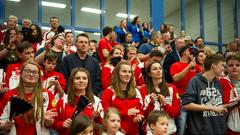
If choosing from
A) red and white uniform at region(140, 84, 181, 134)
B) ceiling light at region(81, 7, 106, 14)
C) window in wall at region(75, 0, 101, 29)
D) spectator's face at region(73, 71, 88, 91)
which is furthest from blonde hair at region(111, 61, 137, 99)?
ceiling light at region(81, 7, 106, 14)

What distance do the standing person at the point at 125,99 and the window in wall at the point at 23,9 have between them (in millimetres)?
7186

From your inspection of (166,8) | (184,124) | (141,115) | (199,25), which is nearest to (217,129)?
(184,124)

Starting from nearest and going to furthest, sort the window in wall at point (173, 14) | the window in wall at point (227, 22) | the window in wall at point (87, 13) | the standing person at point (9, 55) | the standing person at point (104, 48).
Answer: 1. the standing person at point (9, 55)
2. the standing person at point (104, 48)
3. the window in wall at point (87, 13)
4. the window in wall at point (173, 14)
5. the window in wall at point (227, 22)

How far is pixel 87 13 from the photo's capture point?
12.6 m

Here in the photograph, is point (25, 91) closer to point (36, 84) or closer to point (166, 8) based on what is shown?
point (36, 84)

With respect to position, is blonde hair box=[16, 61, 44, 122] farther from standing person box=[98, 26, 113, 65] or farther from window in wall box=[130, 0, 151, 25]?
window in wall box=[130, 0, 151, 25]

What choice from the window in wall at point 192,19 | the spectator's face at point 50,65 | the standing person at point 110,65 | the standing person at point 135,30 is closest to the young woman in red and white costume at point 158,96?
the standing person at point 110,65

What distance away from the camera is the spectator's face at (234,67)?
15.9ft

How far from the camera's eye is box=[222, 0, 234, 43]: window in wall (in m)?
15.9

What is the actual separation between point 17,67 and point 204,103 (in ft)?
9.16

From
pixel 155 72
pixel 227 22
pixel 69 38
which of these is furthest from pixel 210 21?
pixel 155 72

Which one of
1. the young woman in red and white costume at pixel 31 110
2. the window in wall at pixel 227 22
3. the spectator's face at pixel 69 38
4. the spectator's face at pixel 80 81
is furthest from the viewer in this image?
the window in wall at pixel 227 22

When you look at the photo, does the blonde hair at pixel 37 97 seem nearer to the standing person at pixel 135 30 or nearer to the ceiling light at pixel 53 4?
the standing person at pixel 135 30

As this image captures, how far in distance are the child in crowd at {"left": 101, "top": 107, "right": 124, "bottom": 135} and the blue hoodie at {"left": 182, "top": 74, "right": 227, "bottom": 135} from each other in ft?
3.80
